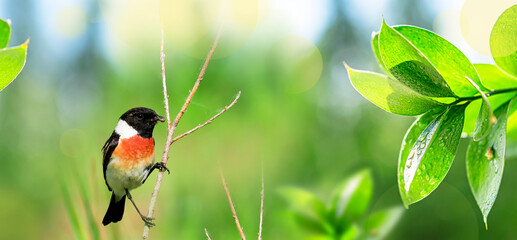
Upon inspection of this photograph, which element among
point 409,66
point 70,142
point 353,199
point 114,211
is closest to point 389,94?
point 409,66

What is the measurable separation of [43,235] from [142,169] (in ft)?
5.61

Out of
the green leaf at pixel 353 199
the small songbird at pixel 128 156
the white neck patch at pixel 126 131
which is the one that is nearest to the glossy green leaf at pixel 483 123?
the green leaf at pixel 353 199

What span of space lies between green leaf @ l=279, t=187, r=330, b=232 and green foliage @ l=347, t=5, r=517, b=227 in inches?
6.5

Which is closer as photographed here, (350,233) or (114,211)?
(350,233)

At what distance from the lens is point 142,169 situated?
49cm

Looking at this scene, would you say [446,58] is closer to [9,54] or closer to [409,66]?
[409,66]

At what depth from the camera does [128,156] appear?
1.69 ft

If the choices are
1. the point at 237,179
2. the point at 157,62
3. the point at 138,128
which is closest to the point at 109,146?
the point at 138,128

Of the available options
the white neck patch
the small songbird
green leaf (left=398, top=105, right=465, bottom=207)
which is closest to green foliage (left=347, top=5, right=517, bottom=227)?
green leaf (left=398, top=105, right=465, bottom=207)

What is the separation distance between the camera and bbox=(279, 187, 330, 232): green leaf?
14.1 inches

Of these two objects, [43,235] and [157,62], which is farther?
[43,235]

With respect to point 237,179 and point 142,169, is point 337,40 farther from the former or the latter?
point 142,169

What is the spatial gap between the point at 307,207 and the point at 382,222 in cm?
8

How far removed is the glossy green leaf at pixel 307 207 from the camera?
1.18 ft
